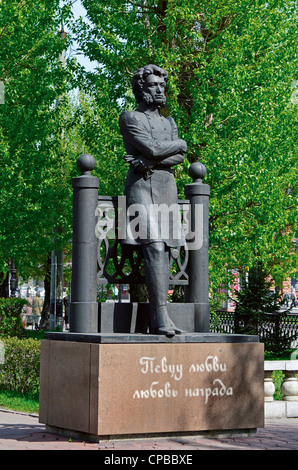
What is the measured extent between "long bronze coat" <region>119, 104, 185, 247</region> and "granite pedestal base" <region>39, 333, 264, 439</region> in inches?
46.1

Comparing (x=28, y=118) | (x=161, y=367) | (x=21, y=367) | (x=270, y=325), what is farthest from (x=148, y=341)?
(x=270, y=325)

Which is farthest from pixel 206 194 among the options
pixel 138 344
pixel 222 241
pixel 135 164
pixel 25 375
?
pixel 222 241

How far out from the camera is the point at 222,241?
16797mm

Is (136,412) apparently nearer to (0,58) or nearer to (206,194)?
(206,194)

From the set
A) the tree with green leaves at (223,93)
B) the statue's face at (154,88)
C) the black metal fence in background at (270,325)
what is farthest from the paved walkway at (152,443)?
the black metal fence in background at (270,325)

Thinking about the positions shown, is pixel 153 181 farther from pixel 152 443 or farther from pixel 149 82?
pixel 152 443

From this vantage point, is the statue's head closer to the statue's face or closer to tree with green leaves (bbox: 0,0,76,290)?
the statue's face

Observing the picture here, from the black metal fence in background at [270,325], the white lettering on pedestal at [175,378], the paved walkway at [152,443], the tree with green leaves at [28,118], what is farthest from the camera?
the black metal fence in background at [270,325]

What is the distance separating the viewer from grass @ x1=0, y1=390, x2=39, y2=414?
1223 cm

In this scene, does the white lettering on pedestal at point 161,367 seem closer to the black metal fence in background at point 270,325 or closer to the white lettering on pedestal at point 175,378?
the white lettering on pedestal at point 175,378

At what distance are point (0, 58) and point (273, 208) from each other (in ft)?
22.8

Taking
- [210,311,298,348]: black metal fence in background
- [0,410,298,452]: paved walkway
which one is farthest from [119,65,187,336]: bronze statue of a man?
[210,311,298,348]: black metal fence in background

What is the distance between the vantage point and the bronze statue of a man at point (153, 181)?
8438mm

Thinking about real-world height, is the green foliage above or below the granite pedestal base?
above
